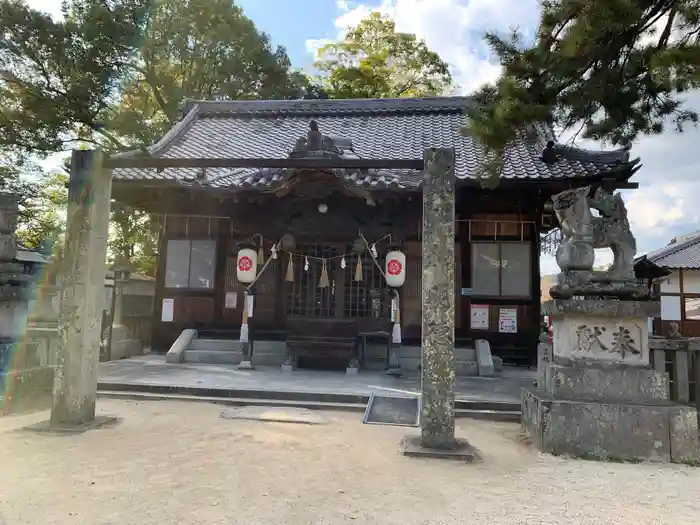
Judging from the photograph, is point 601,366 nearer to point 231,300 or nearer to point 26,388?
point 26,388

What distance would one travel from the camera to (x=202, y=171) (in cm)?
1241

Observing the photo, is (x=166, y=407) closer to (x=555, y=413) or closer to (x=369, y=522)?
(x=369, y=522)

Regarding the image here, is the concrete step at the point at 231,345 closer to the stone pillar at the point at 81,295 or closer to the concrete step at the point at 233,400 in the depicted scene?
the concrete step at the point at 233,400

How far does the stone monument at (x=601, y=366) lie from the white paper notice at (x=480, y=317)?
5.91m

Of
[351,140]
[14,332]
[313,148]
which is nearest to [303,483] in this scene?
[14,332]

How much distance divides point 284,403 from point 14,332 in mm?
4242

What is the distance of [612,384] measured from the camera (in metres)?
5.56

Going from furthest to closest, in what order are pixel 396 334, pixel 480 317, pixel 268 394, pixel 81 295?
1. pixel 480 317
2. pixel 396 334
3. pixel 268 394
4. pixel 81 295

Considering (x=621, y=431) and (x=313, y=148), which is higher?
(x=313, y=148)

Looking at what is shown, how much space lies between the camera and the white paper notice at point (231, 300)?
1277cm

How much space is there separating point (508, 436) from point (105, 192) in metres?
6.19

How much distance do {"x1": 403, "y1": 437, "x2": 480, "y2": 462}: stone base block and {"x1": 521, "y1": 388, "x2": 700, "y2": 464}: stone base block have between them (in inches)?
38.1

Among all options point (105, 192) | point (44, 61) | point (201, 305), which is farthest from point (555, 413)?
point (44, 61)

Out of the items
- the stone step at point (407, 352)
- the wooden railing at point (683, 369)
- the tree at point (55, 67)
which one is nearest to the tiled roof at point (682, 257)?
the stone step at point (407, 352)
